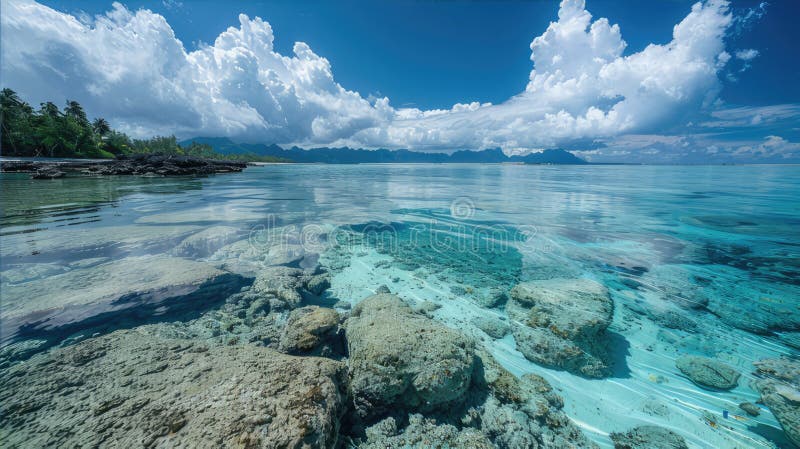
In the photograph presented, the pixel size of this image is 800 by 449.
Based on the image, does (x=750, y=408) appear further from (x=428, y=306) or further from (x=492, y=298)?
(x=428, y=306)

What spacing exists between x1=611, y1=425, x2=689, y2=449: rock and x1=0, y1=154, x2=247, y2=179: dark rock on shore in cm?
5842

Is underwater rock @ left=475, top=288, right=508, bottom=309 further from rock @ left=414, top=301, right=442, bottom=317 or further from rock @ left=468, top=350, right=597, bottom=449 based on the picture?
rock @ left=468, top=350, right=597, bottom=449

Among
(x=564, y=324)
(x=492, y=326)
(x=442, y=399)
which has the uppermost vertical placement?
(x=564, y=324)

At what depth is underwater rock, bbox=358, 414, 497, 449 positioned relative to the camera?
3879 millimetres

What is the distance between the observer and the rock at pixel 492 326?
6.64 metres

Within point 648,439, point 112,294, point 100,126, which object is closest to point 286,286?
point 112,294

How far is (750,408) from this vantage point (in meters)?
4.64

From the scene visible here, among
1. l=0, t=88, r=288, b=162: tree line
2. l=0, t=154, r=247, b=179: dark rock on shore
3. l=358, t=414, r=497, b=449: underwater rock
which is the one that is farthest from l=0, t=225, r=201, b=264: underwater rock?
l=0, t=88, r=288, b=162: tree line

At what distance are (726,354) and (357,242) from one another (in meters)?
12.0

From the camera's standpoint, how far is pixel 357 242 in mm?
13141

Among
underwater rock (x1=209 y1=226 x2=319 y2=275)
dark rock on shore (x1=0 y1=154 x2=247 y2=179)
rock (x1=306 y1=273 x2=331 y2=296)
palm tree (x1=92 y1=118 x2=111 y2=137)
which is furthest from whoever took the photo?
palm tree (x1=92 y1=118 x2=111 y2=137)

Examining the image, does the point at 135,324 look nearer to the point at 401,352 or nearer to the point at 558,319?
the point at 401,352

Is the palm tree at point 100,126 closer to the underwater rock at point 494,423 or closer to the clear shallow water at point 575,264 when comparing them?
the clear shallow water at point 575,264

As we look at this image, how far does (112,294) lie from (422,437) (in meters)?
8.22
